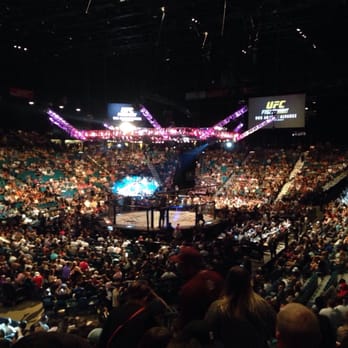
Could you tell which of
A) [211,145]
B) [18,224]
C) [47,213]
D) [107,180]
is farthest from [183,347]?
[211,145]

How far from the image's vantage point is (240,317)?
2777 mm

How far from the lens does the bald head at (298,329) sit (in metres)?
1.94

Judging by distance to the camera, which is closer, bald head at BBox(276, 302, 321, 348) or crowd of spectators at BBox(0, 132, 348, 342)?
bald head at BBox(276, 302, 321, 348)

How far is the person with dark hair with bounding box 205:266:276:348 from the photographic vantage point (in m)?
2.75

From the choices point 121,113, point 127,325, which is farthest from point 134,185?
point 127,325

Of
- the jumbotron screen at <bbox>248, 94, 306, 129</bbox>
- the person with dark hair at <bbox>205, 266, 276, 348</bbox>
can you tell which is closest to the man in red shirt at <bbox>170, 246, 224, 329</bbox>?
the person with dark hair at <bbox>205, 266, 276, 348</bbox>

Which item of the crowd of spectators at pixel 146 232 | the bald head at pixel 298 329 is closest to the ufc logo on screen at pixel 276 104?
the crowd of spectators at pixel 146 232

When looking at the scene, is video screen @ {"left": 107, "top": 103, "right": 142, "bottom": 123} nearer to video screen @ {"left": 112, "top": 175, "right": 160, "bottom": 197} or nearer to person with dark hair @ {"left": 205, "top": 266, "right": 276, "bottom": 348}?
video screen @ {"left": 112, "top": 175, "right": 160, "bottom": 197}

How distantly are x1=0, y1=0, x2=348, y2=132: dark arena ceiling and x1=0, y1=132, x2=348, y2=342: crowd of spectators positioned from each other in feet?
17.6

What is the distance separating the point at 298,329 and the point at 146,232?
16.7 m

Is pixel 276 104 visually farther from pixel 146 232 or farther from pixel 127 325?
pixel 127 325

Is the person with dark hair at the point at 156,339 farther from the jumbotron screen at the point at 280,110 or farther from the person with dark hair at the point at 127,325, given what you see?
the jumbotron screen at the point at 280,110

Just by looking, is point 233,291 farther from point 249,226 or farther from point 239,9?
point 239,9

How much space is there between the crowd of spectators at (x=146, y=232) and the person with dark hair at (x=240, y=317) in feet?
1.40
